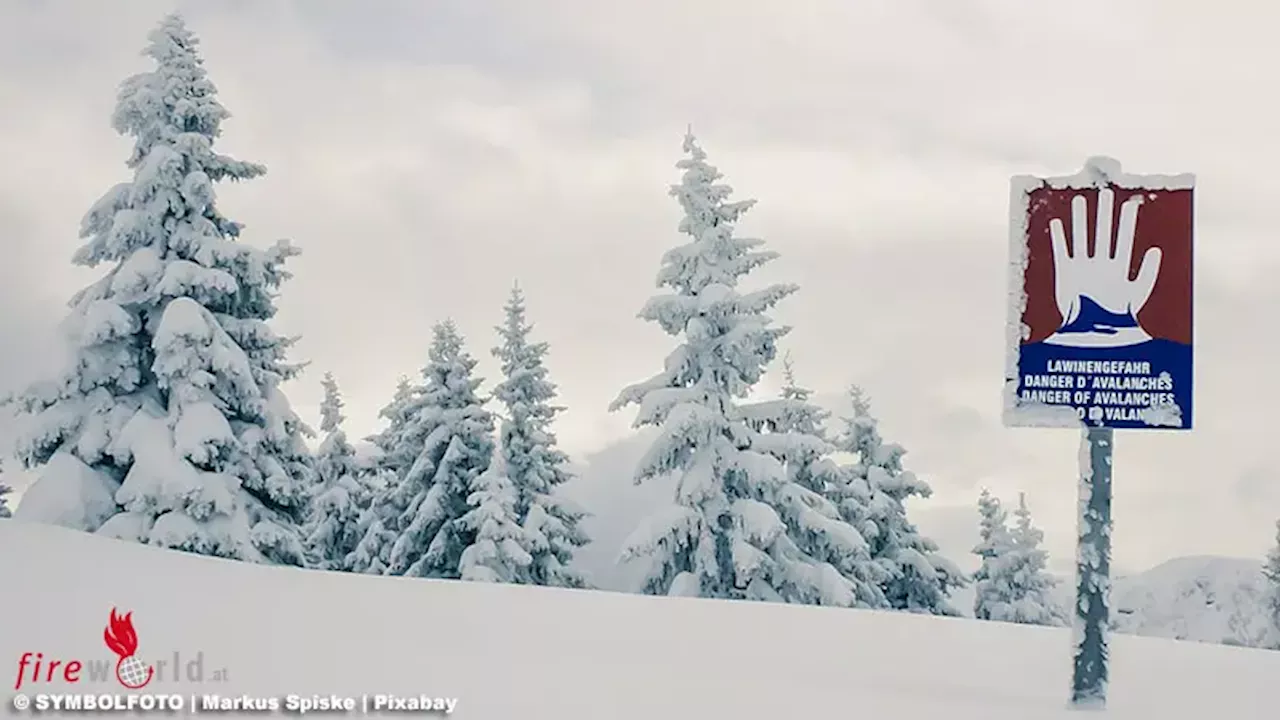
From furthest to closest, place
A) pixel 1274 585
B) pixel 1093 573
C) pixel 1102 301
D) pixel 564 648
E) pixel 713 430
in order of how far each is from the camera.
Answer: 1. pixel 1274 585
2. pixel 713 430
3. pixel 564 648
4. pixel 1093 573
5. pixel 1102 301

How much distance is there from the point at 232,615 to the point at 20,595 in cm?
156

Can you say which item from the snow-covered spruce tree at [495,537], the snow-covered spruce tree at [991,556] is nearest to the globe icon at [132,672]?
the snow-covered spruce tree at [495,537]

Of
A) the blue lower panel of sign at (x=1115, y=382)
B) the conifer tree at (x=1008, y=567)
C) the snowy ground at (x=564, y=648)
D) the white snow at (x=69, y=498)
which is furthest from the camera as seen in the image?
the conifer tree at (x=1008, y=567)

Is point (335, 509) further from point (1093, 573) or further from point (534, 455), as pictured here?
point (1093, 573)

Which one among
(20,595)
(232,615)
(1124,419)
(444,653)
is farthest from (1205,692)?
(20,595)

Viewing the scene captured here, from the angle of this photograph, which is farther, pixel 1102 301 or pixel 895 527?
pixel 895 527

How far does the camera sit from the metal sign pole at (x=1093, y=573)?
7941mm

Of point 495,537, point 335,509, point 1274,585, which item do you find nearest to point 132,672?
point 495,537

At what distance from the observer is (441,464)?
30.6 meters

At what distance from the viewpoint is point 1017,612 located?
121 feet

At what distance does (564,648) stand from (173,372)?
47.1 ft

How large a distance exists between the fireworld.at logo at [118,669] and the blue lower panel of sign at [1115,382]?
5569 mm

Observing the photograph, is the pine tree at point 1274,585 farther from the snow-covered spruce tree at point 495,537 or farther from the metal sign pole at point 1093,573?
the metal sign pole at point 1093,573

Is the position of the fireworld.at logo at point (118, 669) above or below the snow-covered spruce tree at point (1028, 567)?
below
